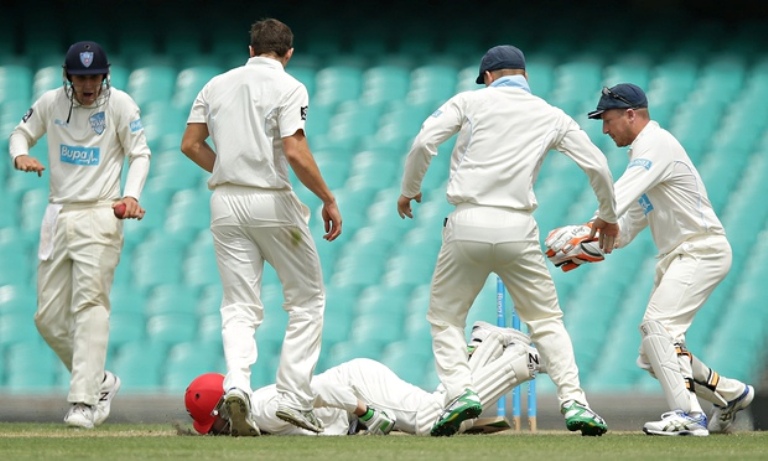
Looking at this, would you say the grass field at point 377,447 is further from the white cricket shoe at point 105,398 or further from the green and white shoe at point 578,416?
the white cricket shoe at point 105,398

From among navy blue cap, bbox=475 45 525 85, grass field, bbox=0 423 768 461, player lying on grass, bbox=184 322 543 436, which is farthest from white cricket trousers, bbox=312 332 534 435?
navy blue cap, bbox=475 45 525 85

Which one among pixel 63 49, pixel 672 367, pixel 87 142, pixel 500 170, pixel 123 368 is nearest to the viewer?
pixel 500 170

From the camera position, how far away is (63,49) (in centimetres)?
1026

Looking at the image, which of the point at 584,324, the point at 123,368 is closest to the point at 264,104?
the point at 123,368

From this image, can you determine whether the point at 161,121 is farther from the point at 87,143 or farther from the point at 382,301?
the point at 87,143

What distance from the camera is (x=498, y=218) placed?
5.59 metres

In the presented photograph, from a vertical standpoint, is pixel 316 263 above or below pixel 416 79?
below

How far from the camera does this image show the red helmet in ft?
19.1

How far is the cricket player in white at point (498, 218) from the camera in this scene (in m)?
5.59

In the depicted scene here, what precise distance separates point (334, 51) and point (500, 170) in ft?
16.6

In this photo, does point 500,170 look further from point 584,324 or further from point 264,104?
point 584,324

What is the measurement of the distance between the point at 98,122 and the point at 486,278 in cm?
225

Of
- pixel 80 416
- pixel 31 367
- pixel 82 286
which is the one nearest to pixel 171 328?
pixel 31 367

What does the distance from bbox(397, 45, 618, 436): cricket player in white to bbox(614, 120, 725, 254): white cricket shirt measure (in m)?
0.44
